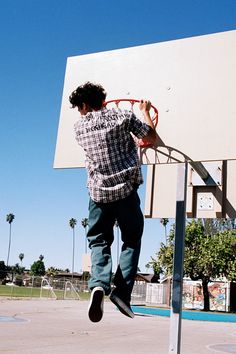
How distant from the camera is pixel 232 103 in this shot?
3.95 metres

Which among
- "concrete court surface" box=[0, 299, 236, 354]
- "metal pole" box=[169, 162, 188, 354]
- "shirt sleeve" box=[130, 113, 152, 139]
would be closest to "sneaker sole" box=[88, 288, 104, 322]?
"shirt sleeve" box=[130, 113, 152, 139]

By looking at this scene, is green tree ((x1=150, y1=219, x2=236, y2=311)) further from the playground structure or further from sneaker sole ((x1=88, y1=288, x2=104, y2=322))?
sneaker sole ((x1=88, y1=288, x2=104, y2=322))

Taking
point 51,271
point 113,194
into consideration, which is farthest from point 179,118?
point 51,271

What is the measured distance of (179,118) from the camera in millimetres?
4156

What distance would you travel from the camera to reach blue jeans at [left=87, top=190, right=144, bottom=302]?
2.87 m

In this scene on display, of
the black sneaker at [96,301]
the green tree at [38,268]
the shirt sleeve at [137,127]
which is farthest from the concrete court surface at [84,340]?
the green tree at [38,268]

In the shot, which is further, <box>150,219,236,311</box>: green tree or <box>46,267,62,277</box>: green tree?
<box>46,267,62,277</box>: green tree

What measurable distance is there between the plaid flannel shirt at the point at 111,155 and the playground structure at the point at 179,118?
108 centimetres

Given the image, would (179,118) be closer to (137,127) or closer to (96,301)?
(137,127)

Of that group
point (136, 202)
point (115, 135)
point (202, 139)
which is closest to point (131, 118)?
point (115, 135)

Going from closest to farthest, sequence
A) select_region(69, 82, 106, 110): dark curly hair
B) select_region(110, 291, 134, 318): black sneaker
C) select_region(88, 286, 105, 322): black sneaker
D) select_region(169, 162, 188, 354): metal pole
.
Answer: select_region(88, 286, 105, 322): black sneaker, select_region(110, 291, 134, 318): black sneaker, select_region(69, 82, 106, 110): dark curly hair, select_region(169, 162, 188, 354): metal pole

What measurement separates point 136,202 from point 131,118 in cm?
55

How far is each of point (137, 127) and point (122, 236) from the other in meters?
0.73

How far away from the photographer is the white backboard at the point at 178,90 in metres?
3.97
